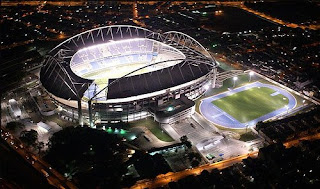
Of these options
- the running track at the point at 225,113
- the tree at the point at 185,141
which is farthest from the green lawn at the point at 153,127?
the running track at the point at 225,113

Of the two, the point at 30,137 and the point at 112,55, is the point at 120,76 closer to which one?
the point at 112,55

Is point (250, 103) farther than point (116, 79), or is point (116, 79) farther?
point (250, 103)

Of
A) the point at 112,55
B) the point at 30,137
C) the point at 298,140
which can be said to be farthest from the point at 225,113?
the point at 30,137

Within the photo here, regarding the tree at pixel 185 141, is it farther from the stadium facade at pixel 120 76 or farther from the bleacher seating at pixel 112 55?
the bleacher seating at pixel 112 55

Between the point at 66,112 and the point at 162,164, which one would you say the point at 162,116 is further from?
the point at 66,112

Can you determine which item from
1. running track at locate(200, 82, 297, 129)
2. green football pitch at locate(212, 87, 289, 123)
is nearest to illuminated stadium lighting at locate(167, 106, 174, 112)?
running track at locate(200, 82, 297, 129)

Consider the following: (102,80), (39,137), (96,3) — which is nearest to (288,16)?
(96,3)
